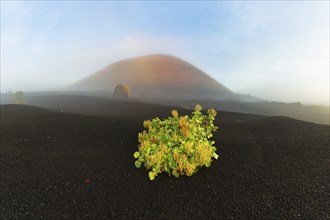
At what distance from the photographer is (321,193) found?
5562 mm

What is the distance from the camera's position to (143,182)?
234 inches

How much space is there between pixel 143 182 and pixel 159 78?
105 meters

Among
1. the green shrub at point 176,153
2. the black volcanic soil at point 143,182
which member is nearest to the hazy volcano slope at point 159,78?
the black volcanic soil at point 143,182

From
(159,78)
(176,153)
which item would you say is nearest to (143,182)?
(176,153)

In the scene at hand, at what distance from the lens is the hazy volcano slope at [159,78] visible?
99375 mm

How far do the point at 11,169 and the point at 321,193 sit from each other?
8594 mm

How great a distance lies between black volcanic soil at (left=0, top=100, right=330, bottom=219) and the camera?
4906 mm

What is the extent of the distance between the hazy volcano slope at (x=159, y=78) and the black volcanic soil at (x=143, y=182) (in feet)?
277

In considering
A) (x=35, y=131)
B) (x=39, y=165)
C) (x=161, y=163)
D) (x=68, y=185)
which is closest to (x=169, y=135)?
(x=161, y=163)

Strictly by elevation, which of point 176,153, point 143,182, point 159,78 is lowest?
point 143,182

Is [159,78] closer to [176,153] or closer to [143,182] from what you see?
[176,153]

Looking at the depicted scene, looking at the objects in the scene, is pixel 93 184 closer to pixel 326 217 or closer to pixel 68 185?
pixel 68 185

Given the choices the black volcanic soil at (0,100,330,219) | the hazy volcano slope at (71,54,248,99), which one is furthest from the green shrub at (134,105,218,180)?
the hazy volcano slope at (71,54,248,99)

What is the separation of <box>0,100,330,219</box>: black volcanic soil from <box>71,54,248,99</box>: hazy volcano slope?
84291 millimetres
